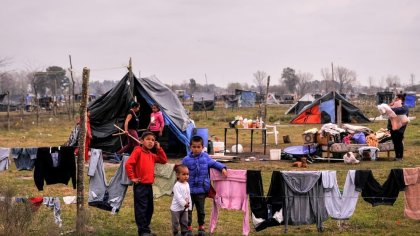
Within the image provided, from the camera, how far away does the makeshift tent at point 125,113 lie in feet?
48.9

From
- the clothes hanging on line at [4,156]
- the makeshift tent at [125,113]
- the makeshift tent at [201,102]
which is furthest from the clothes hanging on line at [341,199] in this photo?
the makeshift tent at [201,102]

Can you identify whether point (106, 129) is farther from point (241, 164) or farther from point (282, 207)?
point (282, 207)

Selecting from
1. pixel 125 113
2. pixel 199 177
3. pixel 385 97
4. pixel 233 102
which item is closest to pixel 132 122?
pixel 125 113

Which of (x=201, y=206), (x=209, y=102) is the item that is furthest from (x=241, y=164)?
(x=209, y=102)

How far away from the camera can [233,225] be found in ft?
25.0

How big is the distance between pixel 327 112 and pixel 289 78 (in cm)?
6469

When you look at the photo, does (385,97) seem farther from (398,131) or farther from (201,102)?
(398,131)

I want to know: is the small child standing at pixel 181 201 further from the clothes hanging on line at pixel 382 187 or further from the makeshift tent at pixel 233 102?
the makeshift tent at pixel 233 102

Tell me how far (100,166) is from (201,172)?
66.9 inches

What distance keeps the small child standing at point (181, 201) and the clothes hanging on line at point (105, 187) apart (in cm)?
98

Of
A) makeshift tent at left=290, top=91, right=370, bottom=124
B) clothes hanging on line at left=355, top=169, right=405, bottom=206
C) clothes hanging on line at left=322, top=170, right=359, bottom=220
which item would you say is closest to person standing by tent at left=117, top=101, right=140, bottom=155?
clothes hanging on line at left=322, top=170, right=359, bottom=220

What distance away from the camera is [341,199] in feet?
22.8

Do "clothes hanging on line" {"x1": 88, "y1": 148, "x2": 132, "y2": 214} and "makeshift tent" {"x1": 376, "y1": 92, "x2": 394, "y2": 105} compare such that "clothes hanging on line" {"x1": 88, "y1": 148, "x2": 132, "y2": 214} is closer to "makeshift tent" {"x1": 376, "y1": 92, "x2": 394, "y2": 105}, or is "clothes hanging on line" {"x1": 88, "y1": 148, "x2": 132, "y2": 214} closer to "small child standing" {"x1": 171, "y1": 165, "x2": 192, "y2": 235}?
"small child standing" {"x1": 171, "y1": 165, "x2": 192, "y2": 235}

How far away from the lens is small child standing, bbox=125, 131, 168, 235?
6.77m
